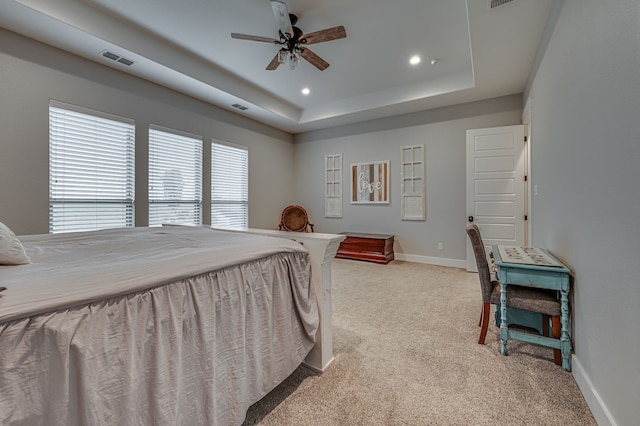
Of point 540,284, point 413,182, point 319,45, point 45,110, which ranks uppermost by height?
point 319,45

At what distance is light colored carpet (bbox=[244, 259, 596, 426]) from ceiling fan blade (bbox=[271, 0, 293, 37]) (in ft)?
9.70

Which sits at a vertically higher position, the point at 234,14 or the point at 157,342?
the point at 234,14

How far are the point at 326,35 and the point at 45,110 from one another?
311 cm

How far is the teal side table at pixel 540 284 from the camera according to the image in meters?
1.79

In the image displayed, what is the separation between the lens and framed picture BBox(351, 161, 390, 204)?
5371mm

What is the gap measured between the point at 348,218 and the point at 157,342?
5.05m

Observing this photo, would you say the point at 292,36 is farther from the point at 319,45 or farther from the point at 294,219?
the point at 294,219

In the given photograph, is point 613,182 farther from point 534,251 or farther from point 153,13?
point 153,13

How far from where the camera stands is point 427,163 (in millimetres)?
4945

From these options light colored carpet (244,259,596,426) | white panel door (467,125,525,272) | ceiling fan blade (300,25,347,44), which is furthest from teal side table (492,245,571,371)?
ceiling fan blade (300,25,347,44)

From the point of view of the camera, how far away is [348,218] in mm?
5852

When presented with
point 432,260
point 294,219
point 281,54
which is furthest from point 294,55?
point 432,260

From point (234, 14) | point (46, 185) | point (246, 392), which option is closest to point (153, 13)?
point (234, 14)

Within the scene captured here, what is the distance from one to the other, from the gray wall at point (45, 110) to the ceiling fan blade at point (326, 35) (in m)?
2.42
